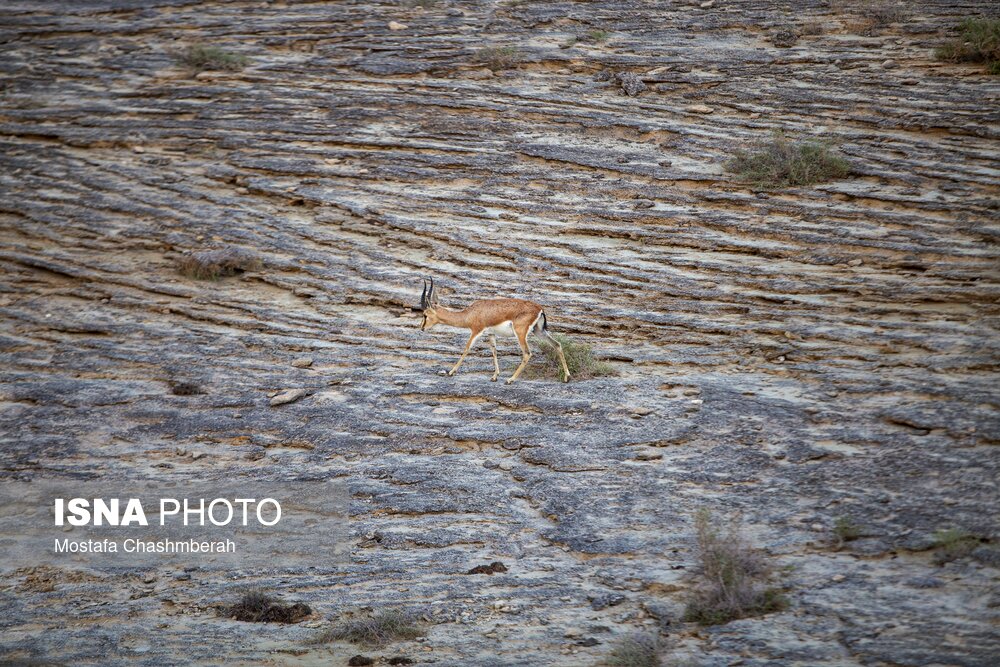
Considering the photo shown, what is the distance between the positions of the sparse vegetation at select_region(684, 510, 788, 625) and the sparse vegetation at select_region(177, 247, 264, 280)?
9912mm

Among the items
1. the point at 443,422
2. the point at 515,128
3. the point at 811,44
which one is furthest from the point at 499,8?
the point at 443,422

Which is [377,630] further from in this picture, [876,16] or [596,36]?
[876,16]

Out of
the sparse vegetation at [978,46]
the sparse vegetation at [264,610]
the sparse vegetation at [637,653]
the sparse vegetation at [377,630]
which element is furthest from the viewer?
the sparse vegetation at [978,46]

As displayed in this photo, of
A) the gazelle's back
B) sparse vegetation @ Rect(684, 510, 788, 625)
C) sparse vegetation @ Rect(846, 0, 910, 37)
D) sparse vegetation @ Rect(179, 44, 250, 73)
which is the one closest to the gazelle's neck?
the gazelle's back

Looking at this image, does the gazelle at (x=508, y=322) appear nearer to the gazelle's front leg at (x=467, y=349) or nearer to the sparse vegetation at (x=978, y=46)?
the gazelle's front leg at (x=467, y=349)

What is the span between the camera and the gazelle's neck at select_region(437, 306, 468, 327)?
39.9 ft

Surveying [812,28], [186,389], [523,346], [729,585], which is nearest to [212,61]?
[186,389]

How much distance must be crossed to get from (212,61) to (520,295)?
1100cm

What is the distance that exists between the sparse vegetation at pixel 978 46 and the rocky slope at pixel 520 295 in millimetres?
494

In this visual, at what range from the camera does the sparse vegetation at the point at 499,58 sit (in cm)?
1945

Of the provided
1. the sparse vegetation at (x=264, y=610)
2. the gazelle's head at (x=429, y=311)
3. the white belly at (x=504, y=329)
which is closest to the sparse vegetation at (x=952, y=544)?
the white belly at (x=504, y=329)

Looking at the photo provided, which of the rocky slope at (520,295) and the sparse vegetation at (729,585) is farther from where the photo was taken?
the rocky slope at (520,295)

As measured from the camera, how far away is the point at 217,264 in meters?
15.0

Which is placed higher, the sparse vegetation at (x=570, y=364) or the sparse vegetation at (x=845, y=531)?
the sparse vegetation at (x=570, y=364)
